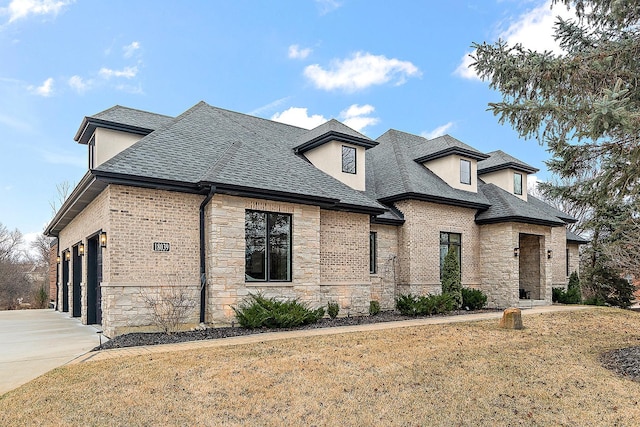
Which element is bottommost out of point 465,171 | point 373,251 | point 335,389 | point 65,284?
point 335,389

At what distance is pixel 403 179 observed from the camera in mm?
17297

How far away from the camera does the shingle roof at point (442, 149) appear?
18.5 meters

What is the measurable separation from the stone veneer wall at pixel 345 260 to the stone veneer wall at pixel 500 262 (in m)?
6.61

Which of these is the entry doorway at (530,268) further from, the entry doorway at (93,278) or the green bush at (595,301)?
the entry doorway at (93,278)

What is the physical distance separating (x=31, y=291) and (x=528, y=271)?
3024 cm

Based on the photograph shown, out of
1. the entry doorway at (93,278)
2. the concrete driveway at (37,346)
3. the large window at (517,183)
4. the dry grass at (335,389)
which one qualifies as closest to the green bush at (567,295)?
the large window at (517,183)

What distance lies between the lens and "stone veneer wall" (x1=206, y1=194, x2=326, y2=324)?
10.8 meters

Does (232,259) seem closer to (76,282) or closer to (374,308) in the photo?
(374,308)

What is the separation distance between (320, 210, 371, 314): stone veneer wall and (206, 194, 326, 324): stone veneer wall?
1550 mm

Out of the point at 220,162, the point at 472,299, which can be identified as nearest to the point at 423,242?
the point at 472,299

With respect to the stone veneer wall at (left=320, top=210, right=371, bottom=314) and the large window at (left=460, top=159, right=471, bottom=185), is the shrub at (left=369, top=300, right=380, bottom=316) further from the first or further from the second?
the large window at (left=460, top=159, right=471, bottom=185)

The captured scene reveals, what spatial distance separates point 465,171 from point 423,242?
461 cm

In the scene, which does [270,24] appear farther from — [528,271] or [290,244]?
[528,271]

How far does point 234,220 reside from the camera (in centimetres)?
1110
